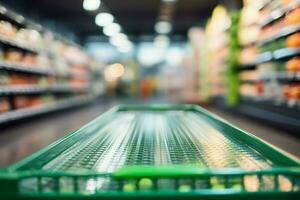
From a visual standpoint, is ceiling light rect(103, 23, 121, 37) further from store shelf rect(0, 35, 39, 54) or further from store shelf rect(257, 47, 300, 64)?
store shelf rect(257, 47, 300, 64)

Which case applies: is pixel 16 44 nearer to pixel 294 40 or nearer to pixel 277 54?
pixel 277 54

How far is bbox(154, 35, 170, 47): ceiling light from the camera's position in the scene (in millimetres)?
20648

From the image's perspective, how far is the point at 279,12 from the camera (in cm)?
538

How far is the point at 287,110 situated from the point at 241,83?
315 cm

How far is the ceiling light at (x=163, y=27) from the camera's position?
16578 mm

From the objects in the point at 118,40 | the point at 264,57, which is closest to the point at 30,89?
the point at 264,57

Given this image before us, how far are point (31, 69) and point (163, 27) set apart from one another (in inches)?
445

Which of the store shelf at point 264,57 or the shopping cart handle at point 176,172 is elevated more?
the store shelf at point 264,57

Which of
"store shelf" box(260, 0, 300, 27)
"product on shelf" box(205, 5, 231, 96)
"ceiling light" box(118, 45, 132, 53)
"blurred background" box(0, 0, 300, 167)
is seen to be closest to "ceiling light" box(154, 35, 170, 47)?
"ceiling light" box(118, 45, 132, 53)

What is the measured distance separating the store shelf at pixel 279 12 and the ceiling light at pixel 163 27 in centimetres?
1046

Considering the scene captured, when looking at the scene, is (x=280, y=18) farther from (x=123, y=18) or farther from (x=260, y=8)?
(x=123, y=18)

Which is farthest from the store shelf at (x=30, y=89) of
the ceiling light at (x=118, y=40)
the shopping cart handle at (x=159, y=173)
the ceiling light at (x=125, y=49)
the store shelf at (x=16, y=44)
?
the ceiling light at (x=125, y=49)

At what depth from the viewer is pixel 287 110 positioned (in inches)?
196

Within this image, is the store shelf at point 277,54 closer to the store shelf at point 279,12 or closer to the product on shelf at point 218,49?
the store shelf at point 279,12
